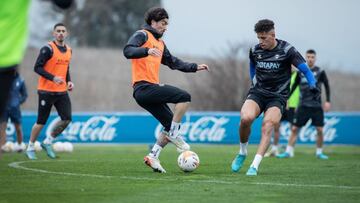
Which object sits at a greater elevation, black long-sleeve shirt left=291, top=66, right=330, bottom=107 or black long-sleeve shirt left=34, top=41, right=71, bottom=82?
black long-sleeve shirt left=34, top=41, right=71, bottom=82

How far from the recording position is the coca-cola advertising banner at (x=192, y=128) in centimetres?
2645

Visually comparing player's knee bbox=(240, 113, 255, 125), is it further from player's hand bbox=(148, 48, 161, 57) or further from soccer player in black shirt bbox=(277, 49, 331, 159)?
soccer player in black shirt bbox=(277, 49, 331, 159)

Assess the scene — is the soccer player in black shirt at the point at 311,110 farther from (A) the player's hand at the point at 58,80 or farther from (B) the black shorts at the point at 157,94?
(B) the black shorts at the point at 157,94

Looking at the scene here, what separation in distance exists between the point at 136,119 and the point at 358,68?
13306 millimetres

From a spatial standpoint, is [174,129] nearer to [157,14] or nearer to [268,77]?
[268,77]

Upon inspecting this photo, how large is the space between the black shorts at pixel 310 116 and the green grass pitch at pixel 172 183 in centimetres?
480

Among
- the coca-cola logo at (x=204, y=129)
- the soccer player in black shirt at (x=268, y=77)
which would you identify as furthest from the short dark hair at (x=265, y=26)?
the coca-cola logo at (x=204, y=129)

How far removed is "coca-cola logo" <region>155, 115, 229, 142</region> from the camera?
Result: 87.2ft

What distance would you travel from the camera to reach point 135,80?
1298 centimetres

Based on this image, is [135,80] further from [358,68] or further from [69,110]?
[358,68]

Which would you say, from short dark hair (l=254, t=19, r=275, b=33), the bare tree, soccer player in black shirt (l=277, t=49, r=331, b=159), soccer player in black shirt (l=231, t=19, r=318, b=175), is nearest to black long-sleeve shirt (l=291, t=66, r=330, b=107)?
soccer player in black shirt (l=277, t=49, r=331, b=159)

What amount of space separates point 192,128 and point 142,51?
14.6 metres

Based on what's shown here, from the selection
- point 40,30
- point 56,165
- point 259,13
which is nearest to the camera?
point 56,165

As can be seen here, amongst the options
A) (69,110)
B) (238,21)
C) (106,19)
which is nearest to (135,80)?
(69,110)
